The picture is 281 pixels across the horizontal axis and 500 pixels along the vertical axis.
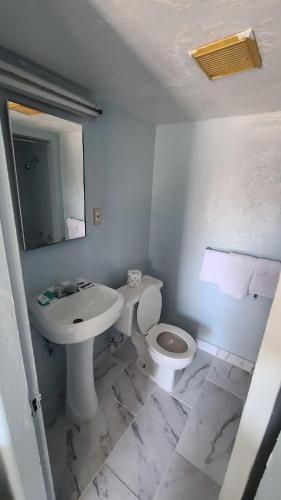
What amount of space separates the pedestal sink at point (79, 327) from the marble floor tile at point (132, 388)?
0.74 ft

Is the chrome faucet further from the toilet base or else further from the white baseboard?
the white baseboard

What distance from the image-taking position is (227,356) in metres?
2.01

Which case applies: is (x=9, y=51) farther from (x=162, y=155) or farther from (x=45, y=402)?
(x=45, y=402)

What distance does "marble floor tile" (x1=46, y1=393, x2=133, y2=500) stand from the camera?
115 centimetres

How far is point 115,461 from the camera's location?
1.24 meters

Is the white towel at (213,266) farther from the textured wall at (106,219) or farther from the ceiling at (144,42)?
the ceiling at (144,42)

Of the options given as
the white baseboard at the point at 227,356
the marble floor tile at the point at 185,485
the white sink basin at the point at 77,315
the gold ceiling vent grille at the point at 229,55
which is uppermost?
the gold ceiling vent grille at the point at 229,55

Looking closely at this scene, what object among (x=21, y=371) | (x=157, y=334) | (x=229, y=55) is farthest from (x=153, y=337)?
(x=229, y=55)

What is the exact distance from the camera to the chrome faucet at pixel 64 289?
4.25ft

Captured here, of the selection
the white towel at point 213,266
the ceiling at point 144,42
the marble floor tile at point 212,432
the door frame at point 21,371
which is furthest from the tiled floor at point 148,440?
the ceiling at point 144,42

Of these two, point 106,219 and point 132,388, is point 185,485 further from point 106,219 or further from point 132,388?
point 106,219

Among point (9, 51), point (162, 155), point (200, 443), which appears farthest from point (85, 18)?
point (200, 443)

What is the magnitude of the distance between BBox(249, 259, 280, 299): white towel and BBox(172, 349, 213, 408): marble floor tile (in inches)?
32.6

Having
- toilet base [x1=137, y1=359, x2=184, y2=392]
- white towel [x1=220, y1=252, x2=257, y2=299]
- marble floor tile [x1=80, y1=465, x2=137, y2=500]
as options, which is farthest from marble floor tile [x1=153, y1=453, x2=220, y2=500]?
white towel [x1=220, y1=252, x2=257, y2=299]
